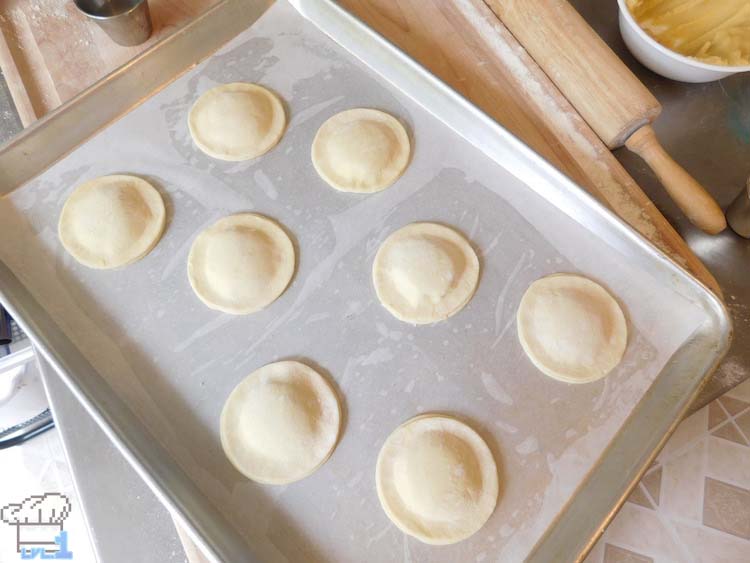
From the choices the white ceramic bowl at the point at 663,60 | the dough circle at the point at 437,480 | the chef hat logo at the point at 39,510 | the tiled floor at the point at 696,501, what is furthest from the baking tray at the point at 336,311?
the chef hat logo at the point at 39,510

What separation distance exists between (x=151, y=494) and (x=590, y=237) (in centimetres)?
108

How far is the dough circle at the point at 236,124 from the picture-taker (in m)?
1.36

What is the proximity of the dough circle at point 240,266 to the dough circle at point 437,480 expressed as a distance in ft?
1.39

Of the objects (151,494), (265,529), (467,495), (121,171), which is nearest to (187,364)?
(151,494)

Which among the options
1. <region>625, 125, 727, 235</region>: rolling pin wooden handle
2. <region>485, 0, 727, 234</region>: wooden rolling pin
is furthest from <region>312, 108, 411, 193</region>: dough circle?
<region>625, 125, 727, 235</region>: rolling pin wooden handle

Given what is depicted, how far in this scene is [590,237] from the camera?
1.25 meters

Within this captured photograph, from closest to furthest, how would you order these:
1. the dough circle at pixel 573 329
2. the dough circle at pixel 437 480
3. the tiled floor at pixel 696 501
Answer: the dough circle at pixel 437 480, the dough circle at pixel 573 329, the tiled floor at pixel 696 501

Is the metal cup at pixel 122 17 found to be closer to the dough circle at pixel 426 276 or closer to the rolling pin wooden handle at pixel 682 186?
the dough circle at pixel 426 276

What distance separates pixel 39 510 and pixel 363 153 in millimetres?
1287

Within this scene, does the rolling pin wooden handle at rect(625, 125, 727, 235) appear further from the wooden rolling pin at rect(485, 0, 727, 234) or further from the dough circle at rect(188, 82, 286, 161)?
the dough circle at rect(188, 82, 286, 161)

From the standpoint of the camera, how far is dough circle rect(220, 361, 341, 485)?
1.11 metres

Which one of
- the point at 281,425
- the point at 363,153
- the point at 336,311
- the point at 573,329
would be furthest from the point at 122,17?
the point at 573,329

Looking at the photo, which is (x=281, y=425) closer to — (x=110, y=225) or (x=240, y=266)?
(x=240, y=266)

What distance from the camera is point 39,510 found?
152 centimetres
